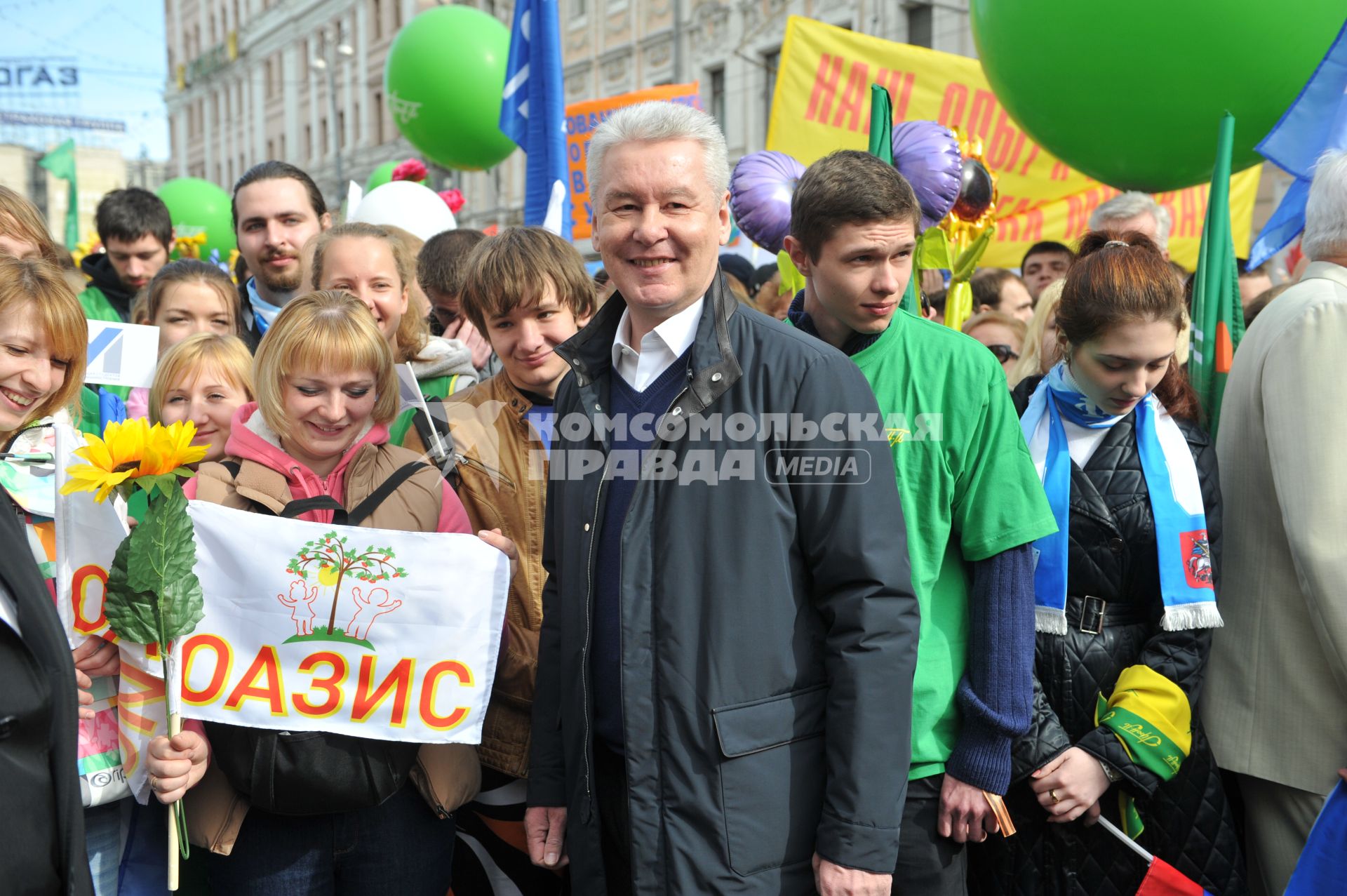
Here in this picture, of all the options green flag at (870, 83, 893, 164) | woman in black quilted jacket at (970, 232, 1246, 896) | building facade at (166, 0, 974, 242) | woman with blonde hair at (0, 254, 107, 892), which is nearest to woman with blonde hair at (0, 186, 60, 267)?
woman with blonde hair at (0, 254, 107, 892)

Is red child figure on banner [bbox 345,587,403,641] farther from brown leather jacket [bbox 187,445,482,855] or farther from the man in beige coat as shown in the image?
the man in beige coat

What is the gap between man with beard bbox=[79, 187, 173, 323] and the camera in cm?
545

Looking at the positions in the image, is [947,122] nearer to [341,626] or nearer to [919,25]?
[341,626]

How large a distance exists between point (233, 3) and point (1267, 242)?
64720mm

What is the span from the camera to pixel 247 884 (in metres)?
2.31

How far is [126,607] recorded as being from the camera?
2.09 metres

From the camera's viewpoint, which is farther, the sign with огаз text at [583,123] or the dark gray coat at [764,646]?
the sign with огаз text at [583,123]

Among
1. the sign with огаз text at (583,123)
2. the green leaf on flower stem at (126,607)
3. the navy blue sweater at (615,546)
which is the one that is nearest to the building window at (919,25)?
the sign with огаз text at (583,123)

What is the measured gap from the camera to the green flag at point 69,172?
1469 cm

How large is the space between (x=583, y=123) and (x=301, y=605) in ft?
18.2

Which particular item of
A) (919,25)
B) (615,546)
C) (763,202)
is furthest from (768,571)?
(919,25)

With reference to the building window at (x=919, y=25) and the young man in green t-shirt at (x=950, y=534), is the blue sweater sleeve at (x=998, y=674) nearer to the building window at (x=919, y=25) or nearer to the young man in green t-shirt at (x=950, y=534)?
the young man in green t-shirt at (x=950, y=534)

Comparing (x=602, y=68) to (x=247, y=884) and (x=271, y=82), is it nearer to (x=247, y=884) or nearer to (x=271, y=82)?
(x=247, y=884)

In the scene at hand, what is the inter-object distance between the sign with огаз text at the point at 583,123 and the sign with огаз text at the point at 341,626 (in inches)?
180
